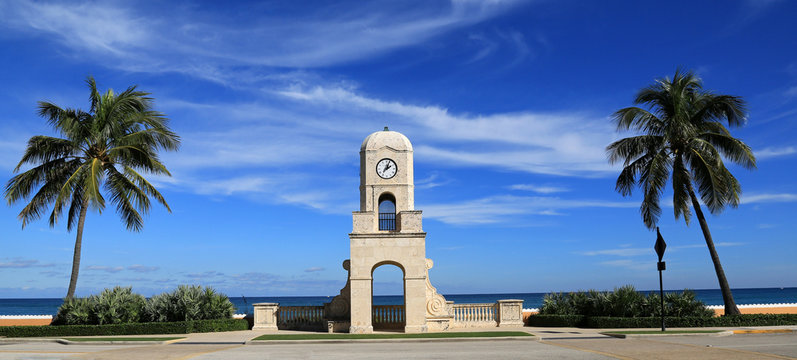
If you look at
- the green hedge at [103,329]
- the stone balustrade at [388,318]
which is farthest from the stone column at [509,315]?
the green hedge at [103,329]

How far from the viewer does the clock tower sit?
85.6 ft

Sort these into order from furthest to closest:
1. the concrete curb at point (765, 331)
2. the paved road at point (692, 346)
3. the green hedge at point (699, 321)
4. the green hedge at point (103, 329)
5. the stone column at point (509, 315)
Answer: the stone column at point (509, 315)
the green hedge at point (103, 329)
the green hedge at point (699, 321)
the concrete curb at point (765, 331)
the paved road at point (692, 346)

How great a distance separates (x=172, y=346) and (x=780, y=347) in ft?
57.5

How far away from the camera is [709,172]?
86.1 ft

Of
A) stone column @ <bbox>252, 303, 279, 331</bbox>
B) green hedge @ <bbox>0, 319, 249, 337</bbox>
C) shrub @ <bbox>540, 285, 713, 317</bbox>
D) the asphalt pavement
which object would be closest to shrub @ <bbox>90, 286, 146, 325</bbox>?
green hedge @ <bbox>0, 319, 249, 337</bbox>

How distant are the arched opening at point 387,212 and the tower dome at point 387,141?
6.93 feet

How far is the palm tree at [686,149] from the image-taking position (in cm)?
2642

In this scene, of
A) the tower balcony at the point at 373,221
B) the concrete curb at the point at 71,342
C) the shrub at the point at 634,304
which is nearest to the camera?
the concrete curb at the point at 71,342

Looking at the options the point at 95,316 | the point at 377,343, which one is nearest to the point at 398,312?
the point at 377,343

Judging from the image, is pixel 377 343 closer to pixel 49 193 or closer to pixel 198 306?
pixel 198 306

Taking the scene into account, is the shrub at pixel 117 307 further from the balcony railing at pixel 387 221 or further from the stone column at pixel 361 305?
the balcony railing at pixel 387 221

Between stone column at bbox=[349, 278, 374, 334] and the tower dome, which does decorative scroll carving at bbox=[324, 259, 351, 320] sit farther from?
the tower dome

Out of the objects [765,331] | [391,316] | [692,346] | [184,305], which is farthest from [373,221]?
[765,331]

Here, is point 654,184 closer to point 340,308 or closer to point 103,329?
point 340,308
